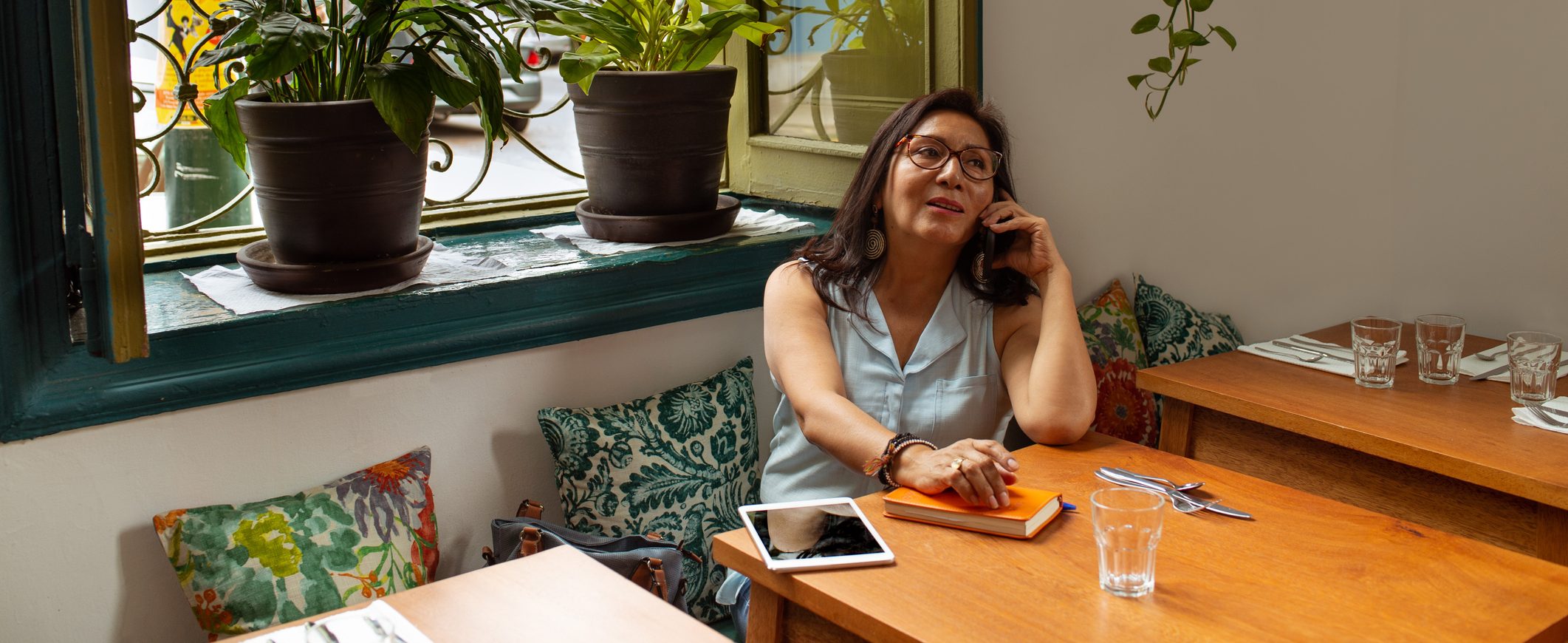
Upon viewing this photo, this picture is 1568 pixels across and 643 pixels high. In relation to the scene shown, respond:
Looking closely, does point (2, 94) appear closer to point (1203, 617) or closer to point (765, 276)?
point (765, 276)

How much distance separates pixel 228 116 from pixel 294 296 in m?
0.30

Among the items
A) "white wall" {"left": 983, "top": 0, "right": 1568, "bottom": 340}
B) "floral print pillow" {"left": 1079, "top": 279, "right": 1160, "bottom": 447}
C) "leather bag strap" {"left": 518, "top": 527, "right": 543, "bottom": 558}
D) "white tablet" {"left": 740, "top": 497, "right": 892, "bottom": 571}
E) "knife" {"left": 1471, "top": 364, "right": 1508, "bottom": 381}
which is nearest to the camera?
"white tablet" {"left": 740, "top": 497, "right": 892, "bottom": 571}

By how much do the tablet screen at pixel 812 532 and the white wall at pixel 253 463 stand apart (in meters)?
0.70

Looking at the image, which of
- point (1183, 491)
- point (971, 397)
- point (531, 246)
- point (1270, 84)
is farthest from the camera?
point (1270, 84)

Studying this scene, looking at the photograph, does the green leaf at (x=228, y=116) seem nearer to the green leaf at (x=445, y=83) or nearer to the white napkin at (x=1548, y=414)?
the green leaf at (x=445, y=83)

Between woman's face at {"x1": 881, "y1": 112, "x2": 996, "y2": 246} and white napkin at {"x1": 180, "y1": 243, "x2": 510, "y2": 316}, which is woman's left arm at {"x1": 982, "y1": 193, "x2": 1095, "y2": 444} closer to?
woman's face at {"x1": 881, "y1": 112, "x2": 996, "y2": 246}

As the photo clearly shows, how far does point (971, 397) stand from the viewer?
204cm

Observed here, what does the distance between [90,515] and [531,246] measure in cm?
90

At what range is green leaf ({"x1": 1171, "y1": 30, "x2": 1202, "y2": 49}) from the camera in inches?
94.3

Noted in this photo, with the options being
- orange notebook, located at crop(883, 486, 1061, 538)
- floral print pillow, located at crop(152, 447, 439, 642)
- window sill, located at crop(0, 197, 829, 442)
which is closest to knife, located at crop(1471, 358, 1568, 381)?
orange notebook, located at crop(883, 486, 1061, 538)

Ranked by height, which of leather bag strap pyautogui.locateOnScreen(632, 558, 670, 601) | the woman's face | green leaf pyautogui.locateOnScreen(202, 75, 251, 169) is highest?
green leaf pyautogui.locateOnScreen(202, 75, 251, 169)

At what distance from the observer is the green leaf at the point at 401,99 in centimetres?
176

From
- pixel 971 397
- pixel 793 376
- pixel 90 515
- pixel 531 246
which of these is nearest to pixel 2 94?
pixel 90 515

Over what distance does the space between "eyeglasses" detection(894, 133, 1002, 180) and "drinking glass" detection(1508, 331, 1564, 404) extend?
0.92m
